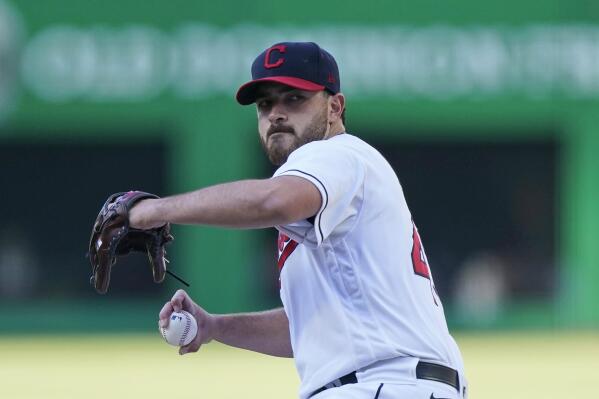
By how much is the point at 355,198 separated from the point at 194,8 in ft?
54.7

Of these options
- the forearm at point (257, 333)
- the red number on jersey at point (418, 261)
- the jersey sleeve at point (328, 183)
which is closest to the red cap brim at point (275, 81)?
the jersey sleeve at point (328, 183)

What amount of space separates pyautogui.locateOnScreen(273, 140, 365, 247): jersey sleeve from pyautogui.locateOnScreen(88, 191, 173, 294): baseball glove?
494 millimetres

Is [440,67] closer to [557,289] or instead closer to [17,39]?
[557,289]

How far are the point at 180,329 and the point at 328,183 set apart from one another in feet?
3.82

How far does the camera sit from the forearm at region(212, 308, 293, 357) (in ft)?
16.9

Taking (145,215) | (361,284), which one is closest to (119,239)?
(145,215)

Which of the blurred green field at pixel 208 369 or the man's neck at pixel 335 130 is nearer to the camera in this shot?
the man's neck at pixel 335 130

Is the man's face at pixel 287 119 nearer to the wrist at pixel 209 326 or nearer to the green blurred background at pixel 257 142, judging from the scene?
the wrist at pixel 209 326

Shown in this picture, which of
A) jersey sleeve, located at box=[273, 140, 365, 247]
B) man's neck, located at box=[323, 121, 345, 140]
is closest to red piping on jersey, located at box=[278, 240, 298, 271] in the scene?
jersey sleeve, located at box=[273, 140, 365, 247]

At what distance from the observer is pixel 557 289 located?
2091 cm

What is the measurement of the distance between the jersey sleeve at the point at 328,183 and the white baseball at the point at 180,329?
0.82 meters

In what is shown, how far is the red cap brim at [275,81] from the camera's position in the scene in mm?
4355

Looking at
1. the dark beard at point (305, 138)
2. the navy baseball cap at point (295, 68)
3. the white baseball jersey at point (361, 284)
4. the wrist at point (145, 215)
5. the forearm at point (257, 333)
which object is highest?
the navy baseball cap at point (295, 68)

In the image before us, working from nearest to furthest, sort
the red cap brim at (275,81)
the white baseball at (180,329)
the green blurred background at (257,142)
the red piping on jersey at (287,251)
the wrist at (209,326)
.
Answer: the red cap brim at (275,81), the red piping on jersey at (287,251), the white baseball at (180,329), the wrist at (209,326), the green blurred background at (257,142)
